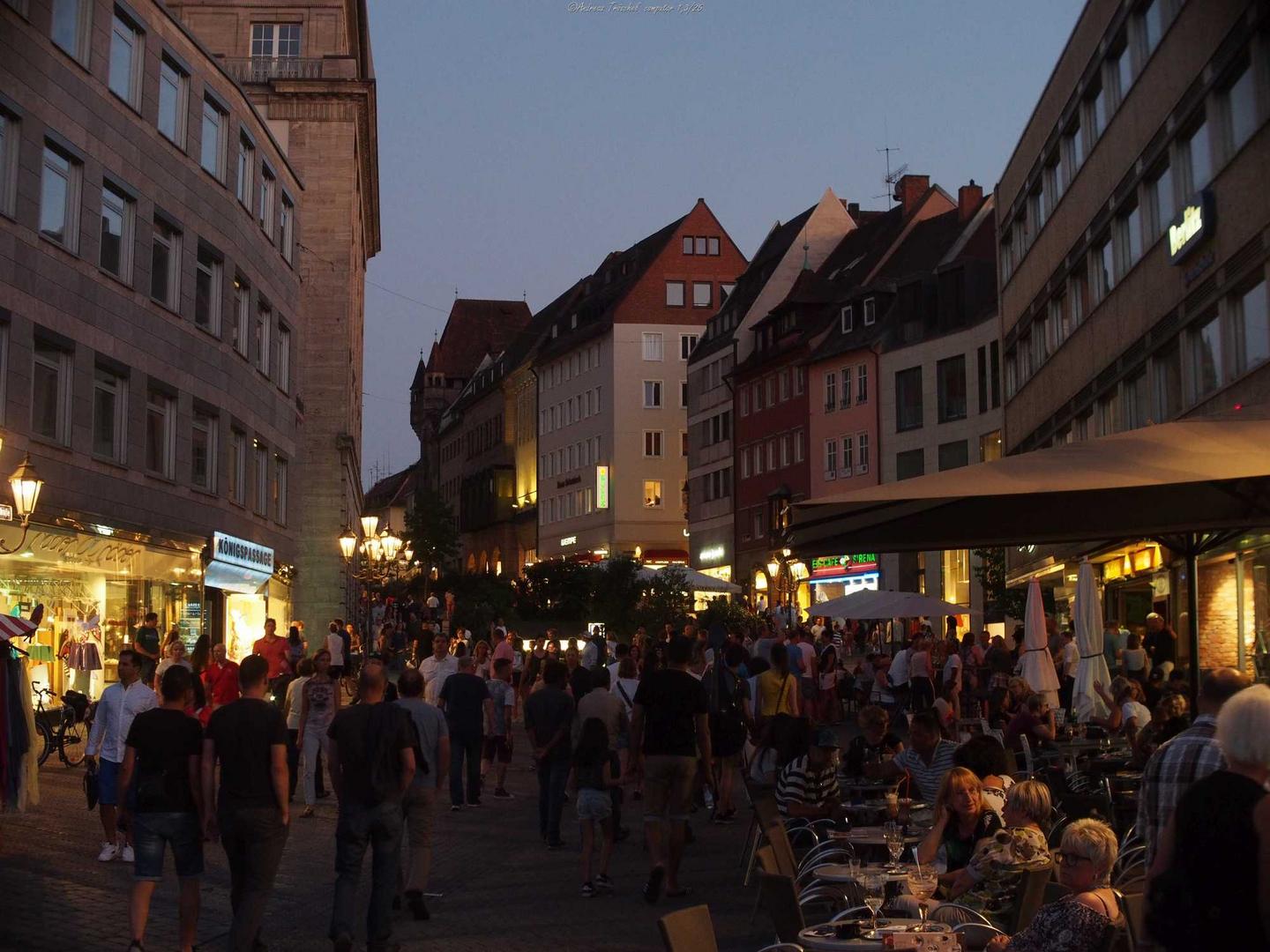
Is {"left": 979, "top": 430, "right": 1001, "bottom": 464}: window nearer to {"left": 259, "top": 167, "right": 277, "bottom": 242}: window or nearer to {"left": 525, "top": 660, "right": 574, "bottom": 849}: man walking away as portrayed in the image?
{"left": 259, "top": 167, "right": 277, "bottom": 242}: window

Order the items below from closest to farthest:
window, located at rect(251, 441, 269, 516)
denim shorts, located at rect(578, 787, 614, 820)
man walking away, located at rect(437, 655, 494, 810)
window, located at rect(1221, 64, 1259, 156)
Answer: denim shorts, located at rect(578, 787, 614, 820) < man walking away, located at rect(437, 655, 494, 810) < window, located at rect(1221, 64, 1259, 156) < window, located at rect(251, 441, 269, 516)

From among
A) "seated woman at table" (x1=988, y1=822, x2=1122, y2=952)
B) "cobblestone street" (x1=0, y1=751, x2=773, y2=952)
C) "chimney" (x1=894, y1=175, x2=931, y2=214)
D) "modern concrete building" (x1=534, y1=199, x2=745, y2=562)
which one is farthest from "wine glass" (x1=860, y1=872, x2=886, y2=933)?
"modern concrete building" (x1=534, y1=199, x2=745, y2=562)

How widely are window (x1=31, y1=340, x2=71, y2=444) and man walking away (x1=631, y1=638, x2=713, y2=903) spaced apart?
49.6 ft

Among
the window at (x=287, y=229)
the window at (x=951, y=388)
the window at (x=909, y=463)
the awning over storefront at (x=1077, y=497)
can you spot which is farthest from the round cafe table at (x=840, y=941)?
the window at (x=909, y=463)

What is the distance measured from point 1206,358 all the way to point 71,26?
18.0 metres

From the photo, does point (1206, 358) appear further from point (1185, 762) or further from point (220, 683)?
point (1185, 762)

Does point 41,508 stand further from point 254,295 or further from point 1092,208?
point 1092,208

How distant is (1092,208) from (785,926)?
2893 cm

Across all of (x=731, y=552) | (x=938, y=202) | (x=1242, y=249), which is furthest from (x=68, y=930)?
(x=731, y=552)

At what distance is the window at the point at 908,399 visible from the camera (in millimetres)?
64312

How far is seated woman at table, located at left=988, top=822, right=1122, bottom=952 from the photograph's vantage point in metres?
6.87

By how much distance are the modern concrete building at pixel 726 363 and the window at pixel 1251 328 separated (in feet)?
177

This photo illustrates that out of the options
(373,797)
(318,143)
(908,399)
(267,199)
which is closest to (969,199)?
(908,399)

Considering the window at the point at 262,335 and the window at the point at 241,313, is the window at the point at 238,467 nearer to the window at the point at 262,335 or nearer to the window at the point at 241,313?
the window at the point at 241,313
